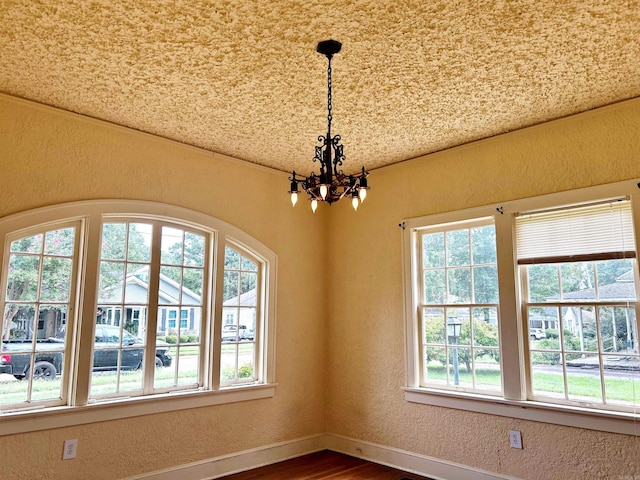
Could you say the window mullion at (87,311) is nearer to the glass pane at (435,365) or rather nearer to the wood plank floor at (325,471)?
the wood plank floor at (325,471)

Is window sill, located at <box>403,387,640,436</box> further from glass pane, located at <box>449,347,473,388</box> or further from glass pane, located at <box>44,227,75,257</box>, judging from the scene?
glass pane, located at <box>44,227,75,257</box>

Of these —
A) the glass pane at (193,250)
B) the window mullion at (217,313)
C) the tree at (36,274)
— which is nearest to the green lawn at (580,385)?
the window mullion at (217,313)

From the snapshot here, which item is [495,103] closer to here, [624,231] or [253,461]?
[624,231]

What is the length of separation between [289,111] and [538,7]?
1.89 metres

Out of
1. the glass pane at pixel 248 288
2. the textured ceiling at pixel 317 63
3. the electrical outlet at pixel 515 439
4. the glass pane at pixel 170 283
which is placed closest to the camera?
the textured ceiling at pixel 317 63

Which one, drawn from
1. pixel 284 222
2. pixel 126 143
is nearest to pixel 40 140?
pixel 126 143

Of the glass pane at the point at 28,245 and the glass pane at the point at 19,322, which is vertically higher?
the glass pane at the point at 28,245

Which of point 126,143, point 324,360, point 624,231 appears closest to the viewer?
point 624,231

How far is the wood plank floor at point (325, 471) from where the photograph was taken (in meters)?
4.25

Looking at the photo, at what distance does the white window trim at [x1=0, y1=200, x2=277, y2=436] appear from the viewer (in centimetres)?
337

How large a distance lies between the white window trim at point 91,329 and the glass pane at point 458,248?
6.01 feet

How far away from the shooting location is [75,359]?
360 centimetres

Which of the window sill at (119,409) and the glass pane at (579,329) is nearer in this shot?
the window sill at (119,409)

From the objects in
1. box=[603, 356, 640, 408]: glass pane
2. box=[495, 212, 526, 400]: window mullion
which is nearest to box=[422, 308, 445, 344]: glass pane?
box=[495, 212, 526, 400]: window mullion
